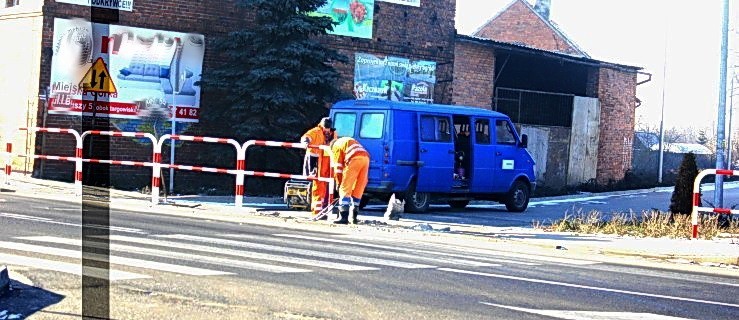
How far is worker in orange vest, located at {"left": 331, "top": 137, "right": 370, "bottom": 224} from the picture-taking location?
18.5 m

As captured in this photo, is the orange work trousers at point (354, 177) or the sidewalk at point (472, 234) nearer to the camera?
the sidewalk at point (472, 234)

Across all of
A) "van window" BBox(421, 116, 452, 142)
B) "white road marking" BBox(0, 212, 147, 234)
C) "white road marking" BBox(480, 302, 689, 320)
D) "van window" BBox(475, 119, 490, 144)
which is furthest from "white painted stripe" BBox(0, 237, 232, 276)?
"van window" BBox(475, 119, 490, 144)

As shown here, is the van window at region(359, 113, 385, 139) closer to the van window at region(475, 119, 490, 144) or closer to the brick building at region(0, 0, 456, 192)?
the van window at region(475, 119, 490, 144)

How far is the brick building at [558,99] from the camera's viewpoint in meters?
34.8

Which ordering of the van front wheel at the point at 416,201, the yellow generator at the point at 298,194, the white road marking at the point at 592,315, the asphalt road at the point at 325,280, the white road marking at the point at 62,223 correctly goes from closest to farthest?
1. the asphalt road at the point at 325,280
2. the white road marking at the point at 592,315
3. the white road marking at the point at 62,223
4. the yellow generator at the point at 298,194
5. the van front wheel at the point at 416,201

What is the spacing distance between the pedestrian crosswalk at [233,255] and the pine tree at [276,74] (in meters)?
11.1

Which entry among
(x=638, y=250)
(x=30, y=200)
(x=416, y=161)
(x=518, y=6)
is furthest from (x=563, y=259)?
(x=518, y=6)

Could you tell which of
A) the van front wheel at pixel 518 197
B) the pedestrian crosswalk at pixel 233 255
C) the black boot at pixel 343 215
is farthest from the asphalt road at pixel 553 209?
the pedestrian crosswalk at pixel 233 255

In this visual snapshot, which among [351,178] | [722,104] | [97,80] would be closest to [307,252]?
[351,178]

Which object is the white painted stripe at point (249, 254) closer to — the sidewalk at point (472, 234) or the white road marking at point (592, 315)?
the white road marking at point (592, 315)

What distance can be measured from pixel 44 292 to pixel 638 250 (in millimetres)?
9251

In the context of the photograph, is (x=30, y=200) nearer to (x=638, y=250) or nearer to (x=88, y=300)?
(x=638, y=250)

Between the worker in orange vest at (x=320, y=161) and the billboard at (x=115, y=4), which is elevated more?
the billboard at (x=115, y=4)

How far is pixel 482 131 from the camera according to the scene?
23516mm
